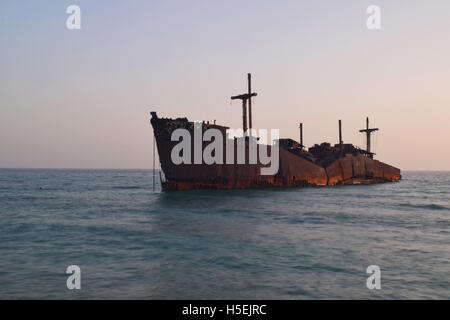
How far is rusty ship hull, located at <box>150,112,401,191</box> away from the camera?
29719mm

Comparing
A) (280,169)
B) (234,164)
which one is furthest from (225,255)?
(280,169)

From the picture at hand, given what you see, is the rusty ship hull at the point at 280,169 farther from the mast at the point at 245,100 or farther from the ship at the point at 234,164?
the mast at the point at 245,100

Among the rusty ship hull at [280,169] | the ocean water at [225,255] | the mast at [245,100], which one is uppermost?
the mast at [245,100]

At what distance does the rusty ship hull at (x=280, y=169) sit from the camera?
29719 mm

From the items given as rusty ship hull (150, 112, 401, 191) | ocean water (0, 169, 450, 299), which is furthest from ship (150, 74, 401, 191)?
ocean water (0, 169, 450, 299)

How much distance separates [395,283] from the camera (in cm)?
837

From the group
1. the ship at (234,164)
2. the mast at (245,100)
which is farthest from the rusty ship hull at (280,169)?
the mast at (245,100)

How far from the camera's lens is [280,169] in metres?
36.8

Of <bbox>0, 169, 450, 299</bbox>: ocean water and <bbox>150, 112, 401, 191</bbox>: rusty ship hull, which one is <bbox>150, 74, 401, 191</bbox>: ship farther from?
<bbox>0, 169, 450, 299</bbox>: ocean water

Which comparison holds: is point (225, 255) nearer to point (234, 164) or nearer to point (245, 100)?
point (234, 164)

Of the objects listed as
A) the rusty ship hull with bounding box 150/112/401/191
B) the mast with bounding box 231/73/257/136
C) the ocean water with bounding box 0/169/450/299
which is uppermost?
the mast with bounding box 231/73/257/136

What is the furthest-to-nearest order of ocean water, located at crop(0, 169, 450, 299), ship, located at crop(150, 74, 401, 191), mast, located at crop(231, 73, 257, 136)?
mast, located at crop(231, 73, 257, 136), ship, located at crop(150, 74, 401, 191), ocean water, located at crop(0, 169, 450, 299)

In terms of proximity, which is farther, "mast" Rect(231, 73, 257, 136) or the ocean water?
"mast" Rect(231, 73, 257, 136)

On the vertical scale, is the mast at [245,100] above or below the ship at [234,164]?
above
